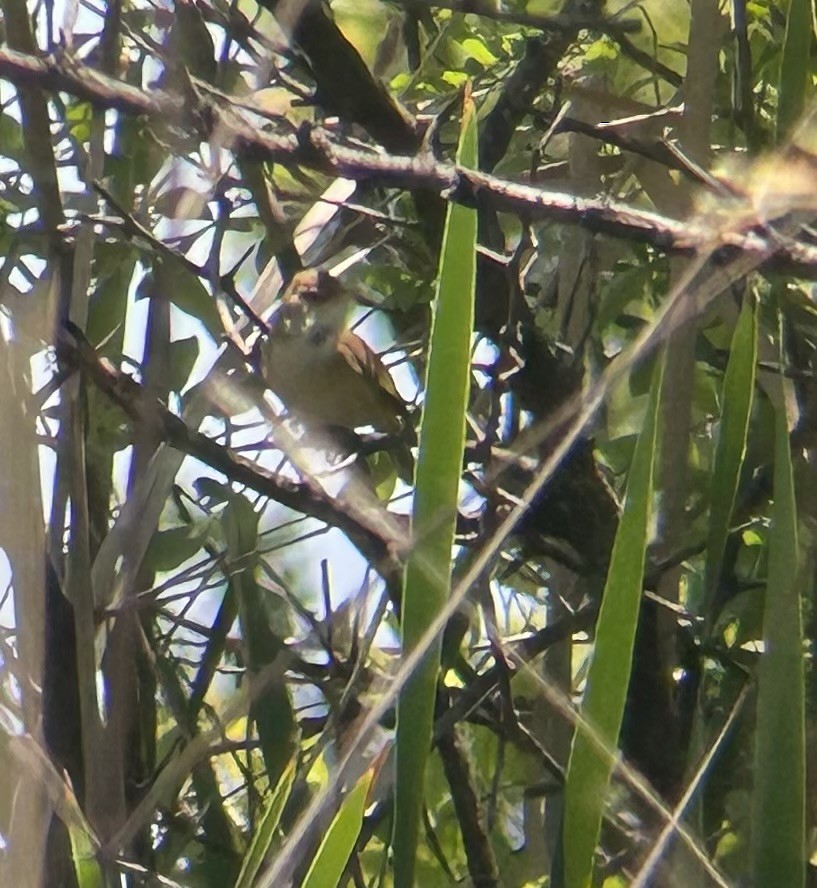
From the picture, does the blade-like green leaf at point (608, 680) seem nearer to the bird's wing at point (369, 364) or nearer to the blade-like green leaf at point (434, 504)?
the blade-like green leaf at point (434, 504)

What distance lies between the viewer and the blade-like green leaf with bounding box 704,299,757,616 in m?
0.52

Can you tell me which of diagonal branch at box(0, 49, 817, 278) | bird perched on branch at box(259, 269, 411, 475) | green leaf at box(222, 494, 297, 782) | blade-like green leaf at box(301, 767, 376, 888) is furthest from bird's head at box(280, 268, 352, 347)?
blade-like green leaf at box(301, 767, 376, 888)

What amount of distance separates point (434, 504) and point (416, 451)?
23cm

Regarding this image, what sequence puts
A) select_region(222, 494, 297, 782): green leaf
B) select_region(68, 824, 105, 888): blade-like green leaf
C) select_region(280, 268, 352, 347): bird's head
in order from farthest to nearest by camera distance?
select_region(280, 268, 352, 347): bird's head
select_region(222, 494, 297, 782): green leaf
select_region(68, 824, 105, 888): blade-like green leaf

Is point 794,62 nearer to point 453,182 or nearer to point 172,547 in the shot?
point 453,182

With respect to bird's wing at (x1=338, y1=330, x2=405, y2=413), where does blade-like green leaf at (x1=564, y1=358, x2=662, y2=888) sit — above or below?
below

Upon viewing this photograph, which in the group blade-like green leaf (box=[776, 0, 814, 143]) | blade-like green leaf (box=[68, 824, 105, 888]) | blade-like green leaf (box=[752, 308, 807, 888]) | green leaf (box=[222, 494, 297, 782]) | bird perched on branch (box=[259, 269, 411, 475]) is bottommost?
blade-like green leaf (box=[68, 824, 105, 888])

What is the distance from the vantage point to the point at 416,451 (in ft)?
2.30

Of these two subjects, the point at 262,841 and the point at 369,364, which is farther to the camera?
the point at 369,364

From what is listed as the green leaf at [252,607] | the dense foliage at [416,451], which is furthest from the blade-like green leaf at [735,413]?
the green leaf at [252,607]

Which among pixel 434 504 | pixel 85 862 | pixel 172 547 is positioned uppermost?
pixel 172 547

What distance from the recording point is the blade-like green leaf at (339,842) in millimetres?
454

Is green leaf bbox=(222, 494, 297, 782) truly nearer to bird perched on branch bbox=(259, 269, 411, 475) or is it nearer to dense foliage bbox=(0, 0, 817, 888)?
dense foliage bbox=(0, 0, 817, 888)

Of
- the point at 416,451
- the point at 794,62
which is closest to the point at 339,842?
the point at 416,451
